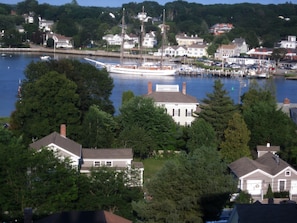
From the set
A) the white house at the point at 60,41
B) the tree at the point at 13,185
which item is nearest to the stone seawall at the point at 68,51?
the white house at the point at 60,41

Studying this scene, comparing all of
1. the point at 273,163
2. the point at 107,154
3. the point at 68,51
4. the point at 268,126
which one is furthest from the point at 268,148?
the point at 68,51

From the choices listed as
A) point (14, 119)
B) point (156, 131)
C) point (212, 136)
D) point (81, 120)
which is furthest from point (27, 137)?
point (212, 136)

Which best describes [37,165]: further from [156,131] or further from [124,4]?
[124,4]

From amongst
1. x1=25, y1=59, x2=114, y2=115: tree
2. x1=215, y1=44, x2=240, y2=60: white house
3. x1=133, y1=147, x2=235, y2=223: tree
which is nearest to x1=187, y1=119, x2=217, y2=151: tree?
x1=25, y1=59, x2=114, y2=115: tree

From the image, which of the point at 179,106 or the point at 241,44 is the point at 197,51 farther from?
the point at 179,106

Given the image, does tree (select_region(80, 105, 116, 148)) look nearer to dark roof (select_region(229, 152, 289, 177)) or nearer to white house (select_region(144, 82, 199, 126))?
white house (select_region(144, 82, 199, 126))

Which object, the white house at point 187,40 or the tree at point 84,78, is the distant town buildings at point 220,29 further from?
the tree at point 84,78
